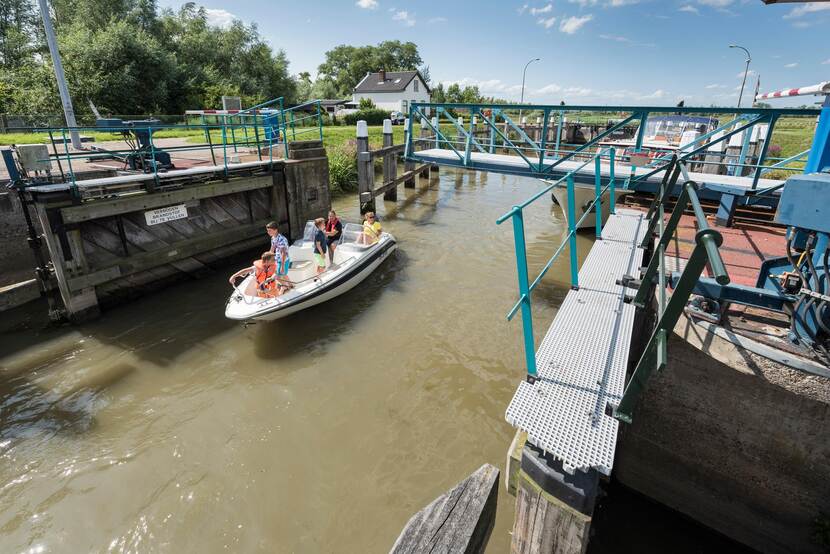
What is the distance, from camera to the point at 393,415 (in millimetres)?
5039

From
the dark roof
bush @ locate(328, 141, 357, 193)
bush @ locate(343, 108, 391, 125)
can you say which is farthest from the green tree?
bush @ locate(328, 141, 357, 193)

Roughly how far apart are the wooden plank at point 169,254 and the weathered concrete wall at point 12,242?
1.88 metres

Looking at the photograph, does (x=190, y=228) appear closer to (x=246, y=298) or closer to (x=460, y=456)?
(x=246, y=298)

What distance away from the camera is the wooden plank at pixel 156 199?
6516mm

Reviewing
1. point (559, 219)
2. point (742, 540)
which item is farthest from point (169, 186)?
point (559, 219)

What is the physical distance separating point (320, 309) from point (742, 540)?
240 inches

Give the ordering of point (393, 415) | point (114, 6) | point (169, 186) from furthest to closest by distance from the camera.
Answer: point (114, 6)
point (169, 186)
point (393, 415)

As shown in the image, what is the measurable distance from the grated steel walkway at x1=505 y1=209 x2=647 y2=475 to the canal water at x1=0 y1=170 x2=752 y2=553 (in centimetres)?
177

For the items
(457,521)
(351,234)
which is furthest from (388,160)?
(457,521)

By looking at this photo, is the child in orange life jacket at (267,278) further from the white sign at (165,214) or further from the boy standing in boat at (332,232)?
the white sign at (165,214)

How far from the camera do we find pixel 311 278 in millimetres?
7078

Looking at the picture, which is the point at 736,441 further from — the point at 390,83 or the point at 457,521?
the point at 390,83

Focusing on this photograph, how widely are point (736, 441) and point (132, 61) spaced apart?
108 feet

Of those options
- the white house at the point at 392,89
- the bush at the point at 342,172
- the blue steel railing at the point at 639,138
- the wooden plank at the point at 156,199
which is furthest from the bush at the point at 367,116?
the wooden plank at the point at 156,199
